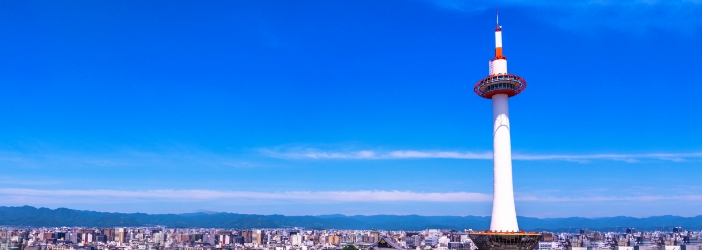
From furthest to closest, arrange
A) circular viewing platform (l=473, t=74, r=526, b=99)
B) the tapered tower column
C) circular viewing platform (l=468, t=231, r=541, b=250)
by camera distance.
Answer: circular viewing platform (l=473, t=74, r=526, b=99) < the tapered tower column < circular viewing platform (l=468, t=231, r=541, b=250)

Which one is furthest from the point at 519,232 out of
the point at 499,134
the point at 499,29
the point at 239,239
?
the point at 239,239

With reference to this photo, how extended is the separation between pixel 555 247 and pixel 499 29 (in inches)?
3068

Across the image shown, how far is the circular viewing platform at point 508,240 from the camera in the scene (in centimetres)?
2684

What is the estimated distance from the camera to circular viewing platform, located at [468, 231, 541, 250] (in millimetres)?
26844

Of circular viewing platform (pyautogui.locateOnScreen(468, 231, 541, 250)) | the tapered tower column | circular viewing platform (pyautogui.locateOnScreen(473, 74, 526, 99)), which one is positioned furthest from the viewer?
circular viewing platform (pyautogui.locateOnScreen(473, 74, 526, 99))

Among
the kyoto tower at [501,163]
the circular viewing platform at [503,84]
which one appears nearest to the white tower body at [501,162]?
the kyoto tower at [501,163]

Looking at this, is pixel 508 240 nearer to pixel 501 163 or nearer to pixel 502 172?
pixel 502 172

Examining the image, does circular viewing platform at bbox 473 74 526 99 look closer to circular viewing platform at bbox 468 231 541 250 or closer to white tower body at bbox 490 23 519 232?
white tower body at bbox 490 23 519 232

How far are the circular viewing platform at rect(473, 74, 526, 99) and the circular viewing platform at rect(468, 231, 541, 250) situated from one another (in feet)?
23.3

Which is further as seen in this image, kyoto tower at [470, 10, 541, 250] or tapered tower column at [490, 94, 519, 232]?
tapered tower column at [490, 94, 519, 232]

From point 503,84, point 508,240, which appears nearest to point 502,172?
point 508,240

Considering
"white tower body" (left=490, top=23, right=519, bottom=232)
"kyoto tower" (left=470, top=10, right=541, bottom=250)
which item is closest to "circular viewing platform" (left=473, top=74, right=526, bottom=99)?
"kyoto tower" (left=470, top=10, right=541, bottom=250)

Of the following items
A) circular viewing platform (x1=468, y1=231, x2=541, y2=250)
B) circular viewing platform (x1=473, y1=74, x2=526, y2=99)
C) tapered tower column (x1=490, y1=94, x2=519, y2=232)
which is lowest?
circular viewing platform (x1=468, y1=231, x2=541, y2=250)

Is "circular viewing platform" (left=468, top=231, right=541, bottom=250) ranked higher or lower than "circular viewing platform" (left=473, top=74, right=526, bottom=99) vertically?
lower
